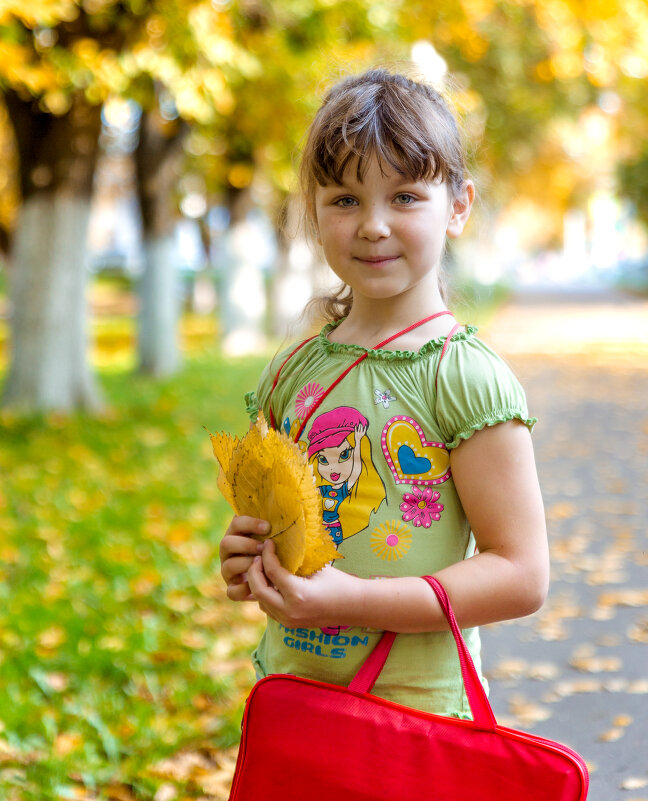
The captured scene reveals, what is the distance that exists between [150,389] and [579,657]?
933 centimetres

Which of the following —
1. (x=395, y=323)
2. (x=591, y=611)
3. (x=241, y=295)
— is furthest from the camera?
(x=241, y=295)

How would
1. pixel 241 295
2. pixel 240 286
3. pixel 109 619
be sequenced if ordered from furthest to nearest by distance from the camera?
1. pixel 241 295
2. pixel 240 286
3. pixel 109 619

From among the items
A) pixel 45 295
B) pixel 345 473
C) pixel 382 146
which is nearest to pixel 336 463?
pixel 345 473

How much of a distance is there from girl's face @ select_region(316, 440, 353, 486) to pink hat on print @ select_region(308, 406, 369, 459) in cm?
1

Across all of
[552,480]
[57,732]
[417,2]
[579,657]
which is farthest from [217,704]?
[417,2]

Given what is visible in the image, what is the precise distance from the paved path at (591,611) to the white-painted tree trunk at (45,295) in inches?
198

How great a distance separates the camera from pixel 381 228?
1.49m

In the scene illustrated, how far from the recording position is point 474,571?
56.3 inches

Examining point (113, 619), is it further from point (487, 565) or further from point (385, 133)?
point (385, 133)

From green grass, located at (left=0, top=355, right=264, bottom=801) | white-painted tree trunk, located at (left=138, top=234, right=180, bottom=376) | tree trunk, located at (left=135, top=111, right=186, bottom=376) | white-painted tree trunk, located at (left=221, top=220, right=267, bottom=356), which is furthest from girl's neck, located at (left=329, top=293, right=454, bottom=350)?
white-painted tree trunk, located at (left=221, top=220, right=267, bottom=356)

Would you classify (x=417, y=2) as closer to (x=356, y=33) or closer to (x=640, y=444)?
(x=356, y=33)

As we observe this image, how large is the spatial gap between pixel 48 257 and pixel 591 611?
6.98m

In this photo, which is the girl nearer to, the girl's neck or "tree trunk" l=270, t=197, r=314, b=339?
the girl's neck

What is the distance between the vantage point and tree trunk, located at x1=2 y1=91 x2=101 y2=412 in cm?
940
